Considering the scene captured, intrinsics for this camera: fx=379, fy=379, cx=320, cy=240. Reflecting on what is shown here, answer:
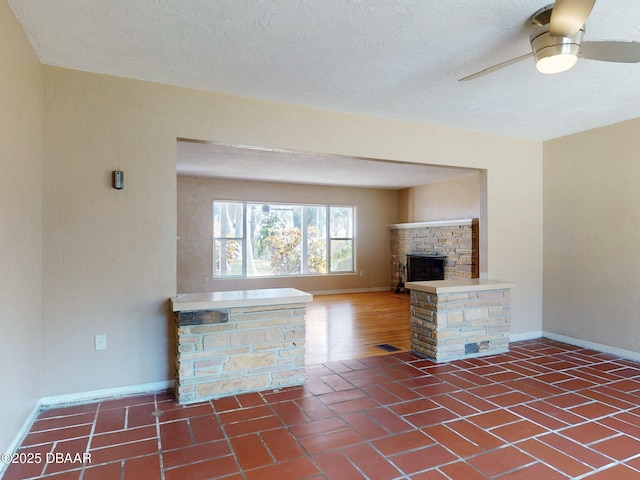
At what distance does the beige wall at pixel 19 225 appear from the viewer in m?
1.91

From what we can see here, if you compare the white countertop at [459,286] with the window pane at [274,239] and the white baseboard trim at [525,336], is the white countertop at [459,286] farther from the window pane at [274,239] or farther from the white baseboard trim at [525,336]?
the window pane at [274,239]

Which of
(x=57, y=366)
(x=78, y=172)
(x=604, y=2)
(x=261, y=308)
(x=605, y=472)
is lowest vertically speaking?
(x=605, y=472)

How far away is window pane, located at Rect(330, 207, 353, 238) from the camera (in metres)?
8.59

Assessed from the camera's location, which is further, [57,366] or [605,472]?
[57,366]

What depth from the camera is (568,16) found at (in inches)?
67.7

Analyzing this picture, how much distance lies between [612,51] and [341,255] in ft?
22.7

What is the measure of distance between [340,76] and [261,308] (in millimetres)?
1847

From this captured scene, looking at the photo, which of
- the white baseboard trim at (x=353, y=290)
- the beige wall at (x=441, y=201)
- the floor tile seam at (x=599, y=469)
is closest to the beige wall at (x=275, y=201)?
the white baseboard trim at (x=353, y=290)

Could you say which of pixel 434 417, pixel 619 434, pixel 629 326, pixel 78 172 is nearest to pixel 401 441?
pixel 434 417

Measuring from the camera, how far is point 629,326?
12.3 feet

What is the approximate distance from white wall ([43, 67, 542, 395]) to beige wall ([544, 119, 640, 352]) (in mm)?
3080

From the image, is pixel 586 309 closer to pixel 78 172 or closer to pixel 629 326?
pixel 629 326

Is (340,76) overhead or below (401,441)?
overhead

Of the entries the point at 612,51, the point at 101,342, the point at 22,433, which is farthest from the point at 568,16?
the point at 22,433
